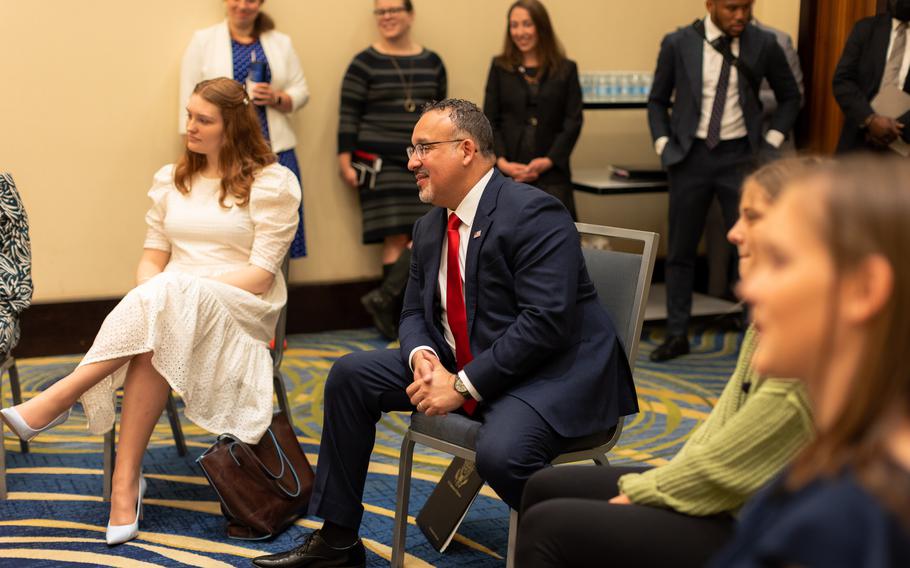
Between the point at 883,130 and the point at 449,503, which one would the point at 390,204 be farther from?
the point at 449,503

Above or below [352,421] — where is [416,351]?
above

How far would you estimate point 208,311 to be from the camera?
2982 mm

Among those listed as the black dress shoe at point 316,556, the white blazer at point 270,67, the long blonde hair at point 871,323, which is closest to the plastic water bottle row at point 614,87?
the white blazer at point 270,67

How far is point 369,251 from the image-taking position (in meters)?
5.60

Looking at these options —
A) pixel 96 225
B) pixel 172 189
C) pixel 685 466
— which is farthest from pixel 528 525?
pixel 96 225

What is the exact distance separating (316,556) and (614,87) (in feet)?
12.3

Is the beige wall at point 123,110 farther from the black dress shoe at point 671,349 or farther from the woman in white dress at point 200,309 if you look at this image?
the woman in white dress at point 200,309

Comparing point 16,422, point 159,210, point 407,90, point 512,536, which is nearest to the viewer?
point 512,536

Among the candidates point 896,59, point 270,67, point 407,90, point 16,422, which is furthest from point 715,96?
point 16,422

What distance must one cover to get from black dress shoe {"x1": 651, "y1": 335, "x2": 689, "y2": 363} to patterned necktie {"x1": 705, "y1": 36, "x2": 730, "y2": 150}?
36.3 inches

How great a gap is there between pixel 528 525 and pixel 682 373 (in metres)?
3.01

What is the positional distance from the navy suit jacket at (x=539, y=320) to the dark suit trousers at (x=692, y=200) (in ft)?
8.19

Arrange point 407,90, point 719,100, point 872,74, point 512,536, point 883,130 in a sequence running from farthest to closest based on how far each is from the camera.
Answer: point 407,90 → point 719,100 → point 872,74 → point 883,130 → point 512,536

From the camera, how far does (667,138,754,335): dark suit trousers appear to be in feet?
15.9
